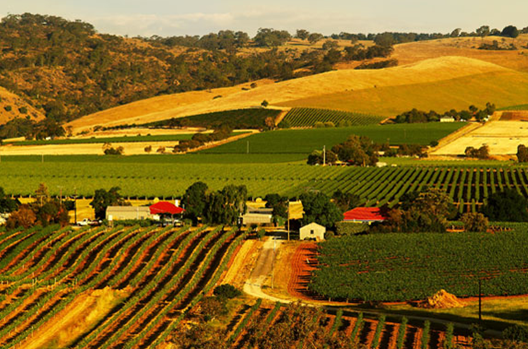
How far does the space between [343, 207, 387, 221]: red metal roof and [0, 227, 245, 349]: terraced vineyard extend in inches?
614

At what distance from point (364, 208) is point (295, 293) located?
120 ft

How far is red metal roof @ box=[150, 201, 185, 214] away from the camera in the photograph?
12156 cm

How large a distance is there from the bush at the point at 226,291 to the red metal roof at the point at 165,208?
147ft

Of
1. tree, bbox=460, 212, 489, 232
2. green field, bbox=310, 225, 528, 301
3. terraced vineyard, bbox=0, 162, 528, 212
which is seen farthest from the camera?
terraced vineyard, bbox=0, 162, 528, 212

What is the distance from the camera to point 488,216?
375 ft

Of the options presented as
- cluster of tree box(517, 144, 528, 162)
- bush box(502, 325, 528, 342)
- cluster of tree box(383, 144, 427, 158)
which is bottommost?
cluster of tree box(383, 144, 427, 158)

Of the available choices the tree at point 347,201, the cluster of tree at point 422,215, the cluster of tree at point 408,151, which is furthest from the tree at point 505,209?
the cluster of tree at point 408,151

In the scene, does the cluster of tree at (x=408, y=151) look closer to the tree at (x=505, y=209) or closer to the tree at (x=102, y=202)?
the tree at (x=505, y=209)

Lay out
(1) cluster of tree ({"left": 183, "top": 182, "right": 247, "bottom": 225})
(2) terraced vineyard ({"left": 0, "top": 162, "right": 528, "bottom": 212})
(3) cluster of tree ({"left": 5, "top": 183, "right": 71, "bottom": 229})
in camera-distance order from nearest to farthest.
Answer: (3) cluster of tree ({"left": 5, "top": 183, "right": 71, "bottom": 229})
(1) cluster of tree ({"left": 183, "top": 182, "right": 247, "bottom": 225})
(2) terraced vineyard ({"left": 0, "top": 162, "right": 528, "bottom": 212})

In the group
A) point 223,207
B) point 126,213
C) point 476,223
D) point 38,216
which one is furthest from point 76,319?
point 476,223

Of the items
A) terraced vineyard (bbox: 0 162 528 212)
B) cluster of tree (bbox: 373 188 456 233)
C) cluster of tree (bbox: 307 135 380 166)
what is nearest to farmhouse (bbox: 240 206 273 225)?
cluster of tree (bbox: 373 188 456 233)

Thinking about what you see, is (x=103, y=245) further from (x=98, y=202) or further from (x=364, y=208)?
(x=364, y=208)

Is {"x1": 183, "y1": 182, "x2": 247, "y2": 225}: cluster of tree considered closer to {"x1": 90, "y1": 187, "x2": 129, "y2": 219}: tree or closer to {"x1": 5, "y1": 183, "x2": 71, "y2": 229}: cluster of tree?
{"x1": 90, "y1": 187, "x2": 129, "y2": 219}: tree

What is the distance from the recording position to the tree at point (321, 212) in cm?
10694
